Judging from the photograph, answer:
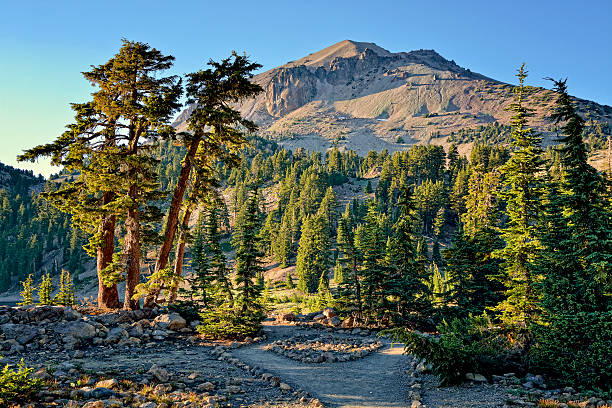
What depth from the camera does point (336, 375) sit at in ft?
42.6

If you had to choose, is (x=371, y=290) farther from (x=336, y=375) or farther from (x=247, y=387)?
(x=247, y=387)

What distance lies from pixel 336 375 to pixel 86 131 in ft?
57.0

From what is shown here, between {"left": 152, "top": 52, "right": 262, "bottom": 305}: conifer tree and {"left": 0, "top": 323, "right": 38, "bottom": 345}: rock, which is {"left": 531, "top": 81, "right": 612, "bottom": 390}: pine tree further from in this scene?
{"left": 0, "top": 323, "right": 38, "bottom": 345}: rock

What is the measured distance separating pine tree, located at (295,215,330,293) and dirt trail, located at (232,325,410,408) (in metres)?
43.6

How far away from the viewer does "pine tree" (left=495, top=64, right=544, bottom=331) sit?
16656mm

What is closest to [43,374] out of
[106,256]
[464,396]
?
[106,256]

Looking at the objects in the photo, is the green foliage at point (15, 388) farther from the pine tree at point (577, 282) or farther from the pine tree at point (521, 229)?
the pine tree at point (521, 229)

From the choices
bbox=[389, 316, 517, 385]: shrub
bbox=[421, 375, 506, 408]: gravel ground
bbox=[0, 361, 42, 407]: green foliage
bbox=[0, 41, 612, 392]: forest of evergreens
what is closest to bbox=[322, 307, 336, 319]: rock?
bbox=[0, 41, 612, 392]: forest of evergreens

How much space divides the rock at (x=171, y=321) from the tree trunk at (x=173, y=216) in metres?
1.57

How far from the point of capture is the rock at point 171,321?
→ 689 inches

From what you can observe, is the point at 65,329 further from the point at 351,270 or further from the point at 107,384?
the point at 351,270

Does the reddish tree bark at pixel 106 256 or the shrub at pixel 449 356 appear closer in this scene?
the shrub at pixel 449 356

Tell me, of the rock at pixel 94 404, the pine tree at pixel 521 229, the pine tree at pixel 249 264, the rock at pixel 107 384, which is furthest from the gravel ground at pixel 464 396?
the pine tree at pixel 249 264

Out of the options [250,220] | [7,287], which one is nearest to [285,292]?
[250,220]
